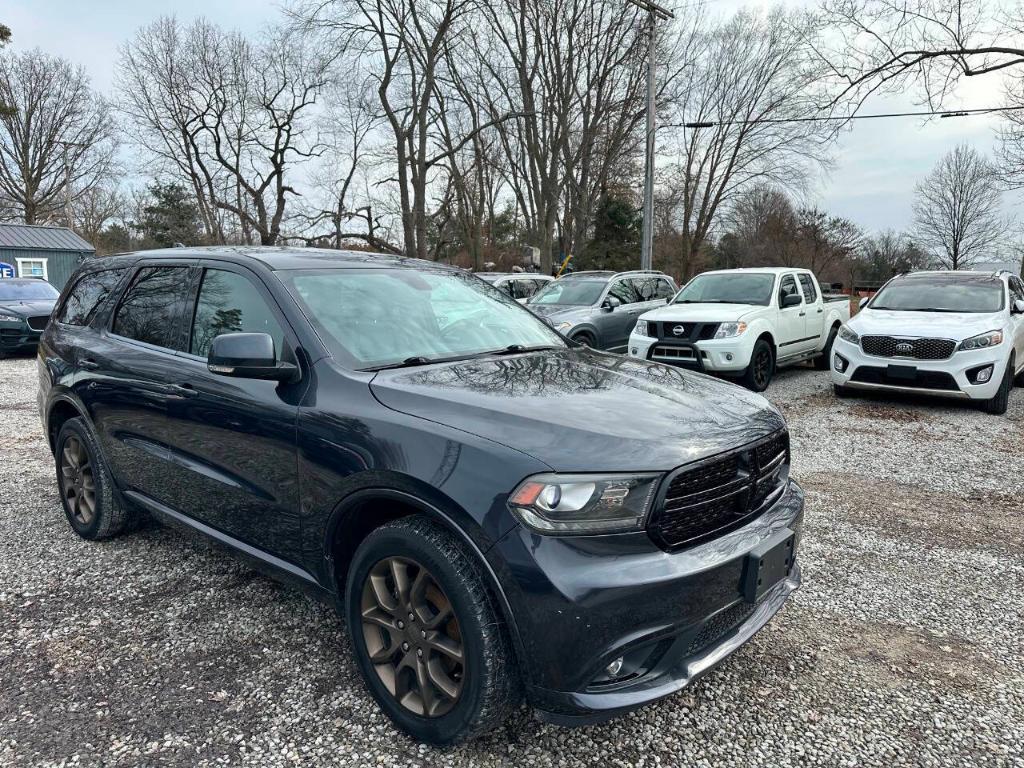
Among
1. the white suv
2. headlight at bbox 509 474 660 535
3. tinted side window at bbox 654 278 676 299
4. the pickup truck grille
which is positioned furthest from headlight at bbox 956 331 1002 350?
headlight at bbox 509 474 660 535

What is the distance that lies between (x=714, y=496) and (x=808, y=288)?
375 inches

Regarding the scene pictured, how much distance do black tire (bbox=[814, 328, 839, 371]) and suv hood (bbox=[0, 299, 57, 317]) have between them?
49.1 ft

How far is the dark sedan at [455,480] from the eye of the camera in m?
1.88

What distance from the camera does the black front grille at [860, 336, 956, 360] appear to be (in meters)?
7.36

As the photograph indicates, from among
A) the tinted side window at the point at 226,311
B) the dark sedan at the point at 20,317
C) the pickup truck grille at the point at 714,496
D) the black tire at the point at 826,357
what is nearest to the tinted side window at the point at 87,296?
the tinted side window at the point at 226,311

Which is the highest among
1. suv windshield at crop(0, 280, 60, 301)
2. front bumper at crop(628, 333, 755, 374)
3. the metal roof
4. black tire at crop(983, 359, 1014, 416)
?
the metal roof

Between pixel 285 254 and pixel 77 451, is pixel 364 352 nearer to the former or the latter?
pixel 285 254

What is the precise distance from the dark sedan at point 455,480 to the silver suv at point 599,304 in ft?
22.7

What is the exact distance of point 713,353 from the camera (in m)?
8.46

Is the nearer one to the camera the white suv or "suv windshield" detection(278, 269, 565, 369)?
"suv windshield" detection(278, 269, 565, 369)

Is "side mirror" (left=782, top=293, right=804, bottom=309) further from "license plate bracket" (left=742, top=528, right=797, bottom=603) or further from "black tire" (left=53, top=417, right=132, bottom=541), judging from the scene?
"black tire" (left=53, top=417, right=132, bottom=541)

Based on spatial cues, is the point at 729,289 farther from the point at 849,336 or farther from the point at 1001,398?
the point at 1001,398

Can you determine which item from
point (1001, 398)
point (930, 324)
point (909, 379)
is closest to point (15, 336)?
point (909, 379)

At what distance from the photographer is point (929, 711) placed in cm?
240
